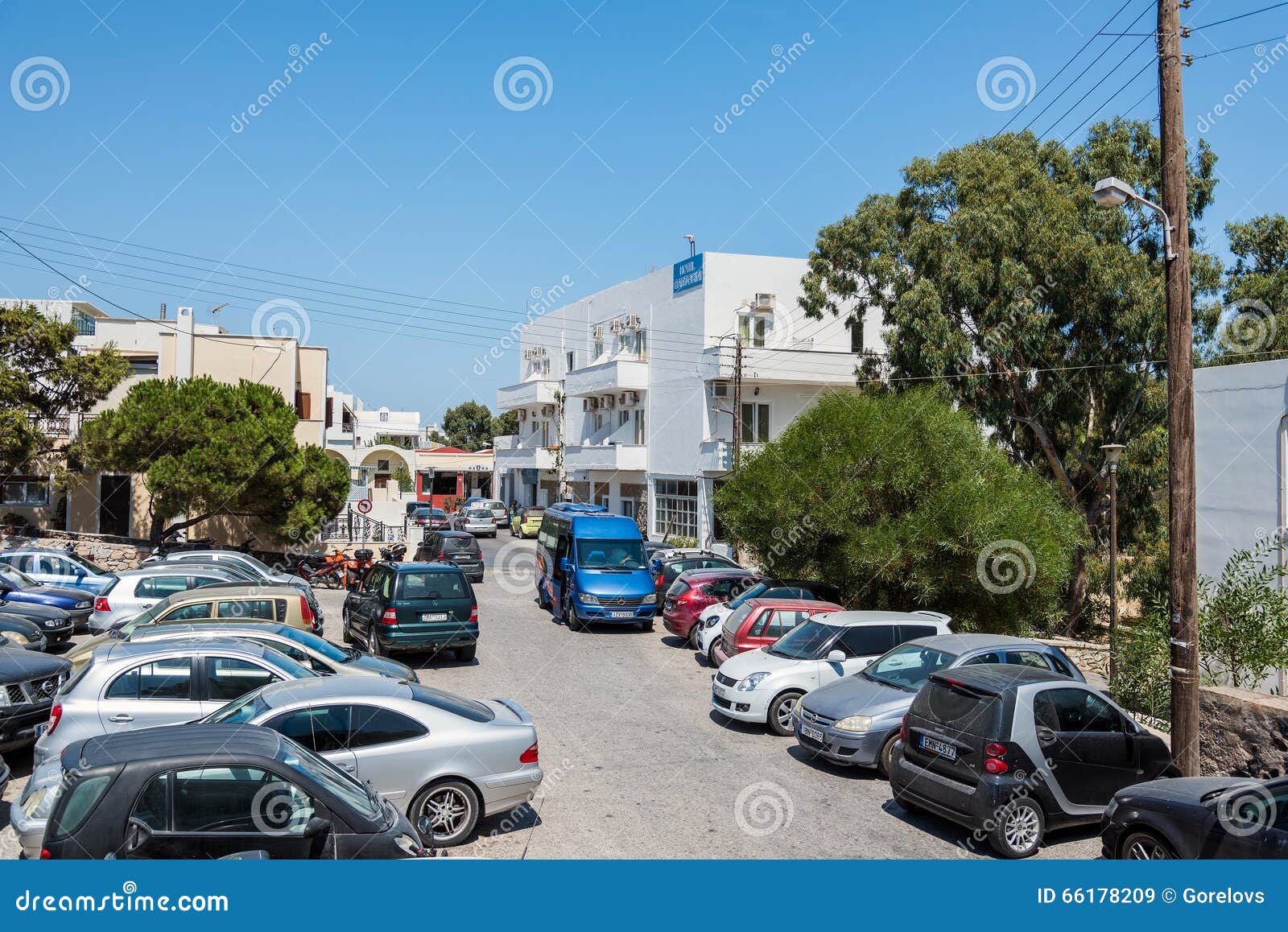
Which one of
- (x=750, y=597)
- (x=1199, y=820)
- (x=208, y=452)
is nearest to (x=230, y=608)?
(x=750, y=597)

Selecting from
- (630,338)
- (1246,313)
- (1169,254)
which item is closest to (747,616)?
(1169,254)

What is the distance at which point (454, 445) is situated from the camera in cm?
12062

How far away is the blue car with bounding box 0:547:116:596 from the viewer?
21.8 meters

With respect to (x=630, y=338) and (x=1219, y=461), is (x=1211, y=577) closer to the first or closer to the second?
(x=1219, y=461)

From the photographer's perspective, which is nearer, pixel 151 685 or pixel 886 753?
pixel 151 685

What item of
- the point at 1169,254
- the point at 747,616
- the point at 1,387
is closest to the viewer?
the point at 1169,254

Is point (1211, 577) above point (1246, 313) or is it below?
below

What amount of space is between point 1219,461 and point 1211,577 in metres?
1.77


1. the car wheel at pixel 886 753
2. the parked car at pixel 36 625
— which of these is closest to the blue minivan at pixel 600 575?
the parked car at pixel 36 625

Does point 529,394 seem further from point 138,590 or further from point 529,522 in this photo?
point 138,590

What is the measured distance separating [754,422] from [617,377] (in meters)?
8.12

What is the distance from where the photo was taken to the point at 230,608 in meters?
14.9

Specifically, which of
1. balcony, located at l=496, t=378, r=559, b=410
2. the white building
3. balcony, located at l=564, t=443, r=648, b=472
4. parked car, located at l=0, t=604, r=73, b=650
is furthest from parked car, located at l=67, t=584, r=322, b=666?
balcony, located at l=496, t=378, r=559, b=410

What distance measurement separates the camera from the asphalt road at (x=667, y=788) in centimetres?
837
